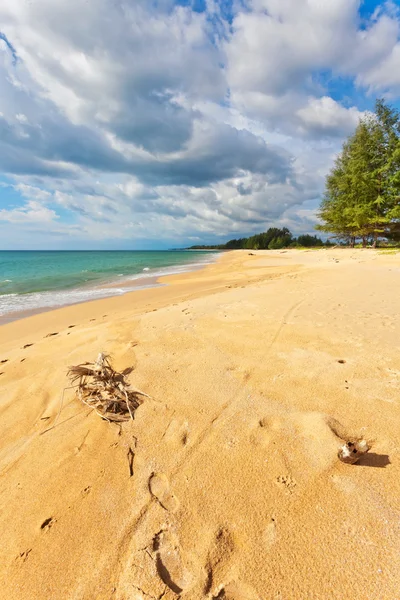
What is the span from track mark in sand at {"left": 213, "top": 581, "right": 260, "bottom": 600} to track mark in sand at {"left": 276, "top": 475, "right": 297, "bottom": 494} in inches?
25.6

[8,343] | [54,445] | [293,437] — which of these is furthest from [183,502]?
[8,343]

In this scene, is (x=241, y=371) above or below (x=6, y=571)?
above

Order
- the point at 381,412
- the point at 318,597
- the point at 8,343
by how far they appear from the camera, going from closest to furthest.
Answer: the point at 318,597
the point at 381,412
the point at 8,343

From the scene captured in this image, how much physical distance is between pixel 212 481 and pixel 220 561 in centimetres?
51

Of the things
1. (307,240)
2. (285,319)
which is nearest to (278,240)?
(307,240)

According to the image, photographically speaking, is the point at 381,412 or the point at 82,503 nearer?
the point at 82,503

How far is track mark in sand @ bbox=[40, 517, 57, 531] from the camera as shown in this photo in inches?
73.6

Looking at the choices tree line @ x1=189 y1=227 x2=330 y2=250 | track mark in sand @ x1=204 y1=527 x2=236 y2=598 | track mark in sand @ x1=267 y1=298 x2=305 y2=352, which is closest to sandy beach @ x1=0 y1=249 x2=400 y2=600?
track mark in sand @ x1=204 y1=527 x2=236 y2=598

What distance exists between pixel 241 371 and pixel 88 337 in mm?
3660

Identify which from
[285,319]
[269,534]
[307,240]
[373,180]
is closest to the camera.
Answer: [269,534]

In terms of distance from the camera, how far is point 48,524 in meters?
1.89

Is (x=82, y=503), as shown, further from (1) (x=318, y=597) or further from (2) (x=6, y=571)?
(1) (x=318, y=597)

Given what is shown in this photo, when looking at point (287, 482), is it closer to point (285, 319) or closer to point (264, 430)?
point (264, 430)

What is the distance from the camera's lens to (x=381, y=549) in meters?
1.54
